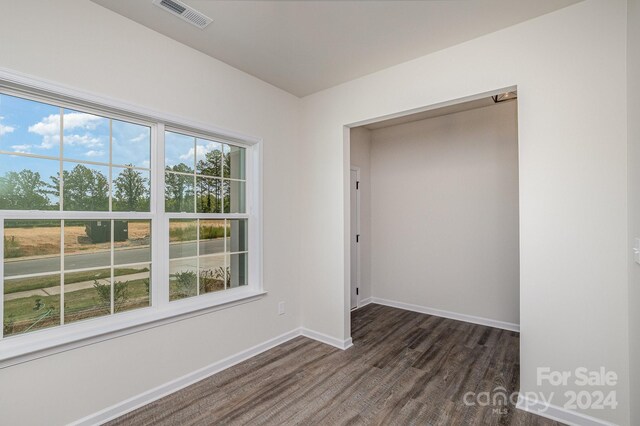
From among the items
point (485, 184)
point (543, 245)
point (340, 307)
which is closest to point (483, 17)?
point (543, 245)

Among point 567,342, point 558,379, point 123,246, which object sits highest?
point 123,246

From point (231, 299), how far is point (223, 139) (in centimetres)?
156

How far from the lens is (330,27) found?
89.8 inches

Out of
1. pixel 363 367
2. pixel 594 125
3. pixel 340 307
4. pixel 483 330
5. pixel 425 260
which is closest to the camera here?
pixel 594 125

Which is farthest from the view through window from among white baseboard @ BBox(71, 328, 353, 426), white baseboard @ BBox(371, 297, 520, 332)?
white baseboard @ BBox(371, 297, 520, 332)

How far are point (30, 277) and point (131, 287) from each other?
596mm

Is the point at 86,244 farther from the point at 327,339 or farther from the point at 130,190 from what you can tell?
the point at 327,339

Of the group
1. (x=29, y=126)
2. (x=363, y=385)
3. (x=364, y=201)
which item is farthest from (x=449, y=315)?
(x=29, y=126)

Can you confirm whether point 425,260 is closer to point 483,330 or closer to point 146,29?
point 483,330

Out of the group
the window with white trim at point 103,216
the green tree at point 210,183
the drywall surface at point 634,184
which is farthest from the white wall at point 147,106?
the drywall surface at point 634,184

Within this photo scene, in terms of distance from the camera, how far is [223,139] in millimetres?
2936

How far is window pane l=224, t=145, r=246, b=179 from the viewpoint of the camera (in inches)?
118

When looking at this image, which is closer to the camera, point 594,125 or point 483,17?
point 594,125

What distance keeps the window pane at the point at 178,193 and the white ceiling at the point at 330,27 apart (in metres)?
1.15
